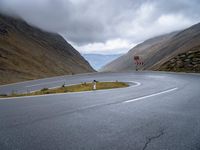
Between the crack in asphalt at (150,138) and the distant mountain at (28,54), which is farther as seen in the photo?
the distant mountain at (28,54)

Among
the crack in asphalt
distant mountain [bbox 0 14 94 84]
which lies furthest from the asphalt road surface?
distant mountain [bbox 0 14 94 84]

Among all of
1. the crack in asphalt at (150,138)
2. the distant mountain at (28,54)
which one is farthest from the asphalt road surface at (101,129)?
the distant mountain at (28,54)

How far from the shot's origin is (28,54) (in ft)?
309

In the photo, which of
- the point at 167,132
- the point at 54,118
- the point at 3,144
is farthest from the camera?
the point at 54,118

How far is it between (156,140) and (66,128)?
1961 millimetres

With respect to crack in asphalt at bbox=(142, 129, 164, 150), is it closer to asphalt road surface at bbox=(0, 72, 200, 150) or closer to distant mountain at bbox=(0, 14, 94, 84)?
asphalt road surface at bbox=(0, 72, 200, 150)

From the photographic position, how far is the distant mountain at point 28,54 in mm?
74812

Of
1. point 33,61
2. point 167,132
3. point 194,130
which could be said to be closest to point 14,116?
point 167,132

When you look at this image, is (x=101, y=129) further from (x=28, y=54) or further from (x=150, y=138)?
(x=28, y=54)

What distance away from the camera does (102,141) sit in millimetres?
5016

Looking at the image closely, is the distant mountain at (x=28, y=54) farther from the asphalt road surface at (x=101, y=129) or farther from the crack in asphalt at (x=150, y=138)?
the crack in asphalt at (x=150, y=138)

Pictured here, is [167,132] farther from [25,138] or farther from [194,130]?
[25,138]

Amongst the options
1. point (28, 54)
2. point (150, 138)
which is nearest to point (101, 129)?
point (150, 138)

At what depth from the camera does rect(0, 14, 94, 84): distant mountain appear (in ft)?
245
